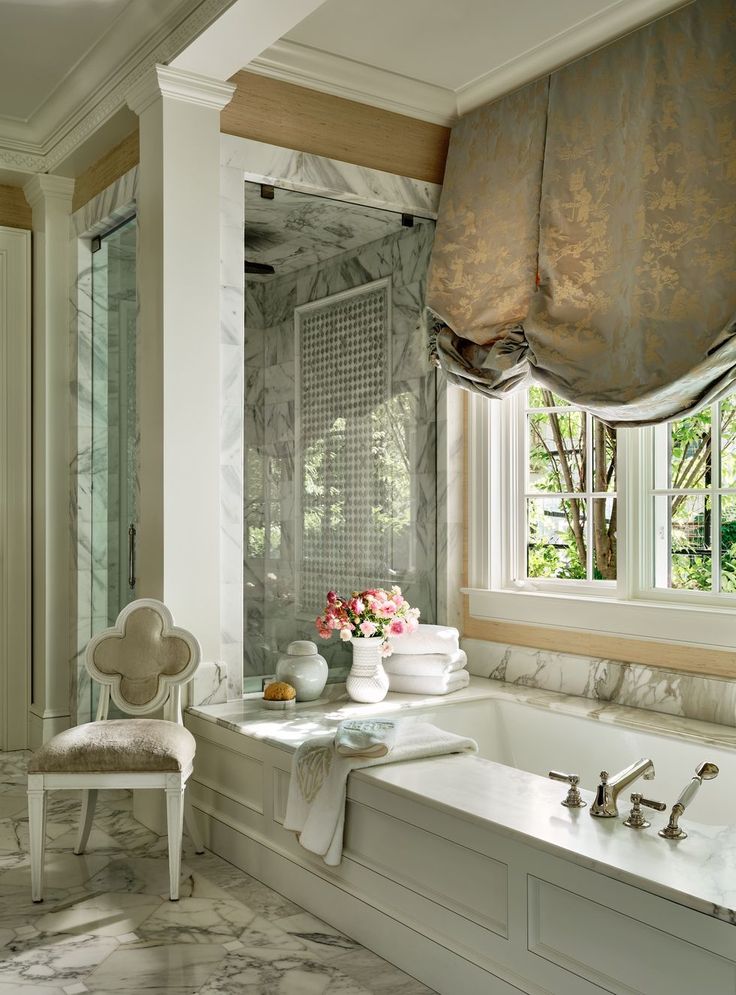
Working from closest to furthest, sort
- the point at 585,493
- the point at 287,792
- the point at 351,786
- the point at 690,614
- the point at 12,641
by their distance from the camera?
1. the point at 351,786
2. the point at 287,792
3. the point at 690,614
4. the point at 585,493
5. the point at 12,641

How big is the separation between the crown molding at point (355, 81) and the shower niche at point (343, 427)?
430 mm

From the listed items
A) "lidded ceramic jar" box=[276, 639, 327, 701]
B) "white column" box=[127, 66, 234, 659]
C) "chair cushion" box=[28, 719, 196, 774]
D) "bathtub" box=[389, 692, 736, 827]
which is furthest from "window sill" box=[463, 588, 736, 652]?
"chair cushion" box=[28, 719, 196, 774]

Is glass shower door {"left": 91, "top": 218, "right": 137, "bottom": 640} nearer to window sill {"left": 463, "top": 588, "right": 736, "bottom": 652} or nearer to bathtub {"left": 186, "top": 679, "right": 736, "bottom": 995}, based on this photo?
bathtub {"left": 186, "top": 679, "right": 736, "bottom": 995}

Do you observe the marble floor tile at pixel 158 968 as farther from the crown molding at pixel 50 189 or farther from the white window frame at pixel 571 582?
the crown molding at pixel 50 189

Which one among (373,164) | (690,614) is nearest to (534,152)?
(373,164)

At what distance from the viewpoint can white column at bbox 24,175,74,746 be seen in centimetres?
438

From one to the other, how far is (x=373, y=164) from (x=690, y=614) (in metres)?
2.10

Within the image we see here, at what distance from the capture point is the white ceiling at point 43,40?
3225 mm

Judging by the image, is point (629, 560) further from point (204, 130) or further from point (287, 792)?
point (204, 130)

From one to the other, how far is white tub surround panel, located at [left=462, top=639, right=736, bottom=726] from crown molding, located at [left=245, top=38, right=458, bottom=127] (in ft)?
7.17

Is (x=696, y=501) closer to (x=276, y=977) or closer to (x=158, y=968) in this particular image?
(x=276, y=977)

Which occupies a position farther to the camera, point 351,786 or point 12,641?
point 12,641

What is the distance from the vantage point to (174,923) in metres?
2.59

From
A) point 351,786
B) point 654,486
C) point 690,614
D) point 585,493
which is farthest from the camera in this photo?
point 585,493
